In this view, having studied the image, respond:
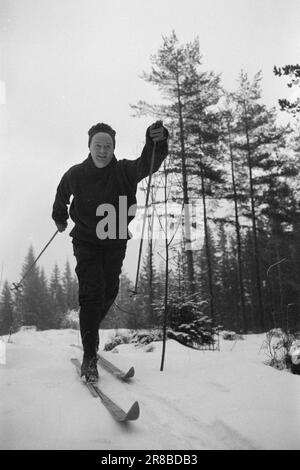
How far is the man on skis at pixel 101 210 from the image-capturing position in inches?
107

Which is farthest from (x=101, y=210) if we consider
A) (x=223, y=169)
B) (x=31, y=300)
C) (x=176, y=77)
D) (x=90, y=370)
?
(x=31, y=300)

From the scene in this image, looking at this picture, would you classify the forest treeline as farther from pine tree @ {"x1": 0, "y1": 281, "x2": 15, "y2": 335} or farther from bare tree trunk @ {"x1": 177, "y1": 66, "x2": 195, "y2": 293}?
pine tree @ {"x1": 0, "y1": 281, "x2": 15, "y2": 335}

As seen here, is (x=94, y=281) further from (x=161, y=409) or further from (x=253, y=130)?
(x=253, y=130)

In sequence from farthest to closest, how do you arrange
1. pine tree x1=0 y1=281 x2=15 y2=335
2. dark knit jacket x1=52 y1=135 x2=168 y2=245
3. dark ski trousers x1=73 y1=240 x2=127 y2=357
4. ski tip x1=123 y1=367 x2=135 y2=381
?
pine tree x1=0 y1=281 x2=15 y2=335, dark knit jacket x1=52 y1=135 x2=168 y2=245, dark ski trousers x1=73 y1=240 x2=127 y2=357, ski tip x1=123 y1=367 x2=135 y2=381

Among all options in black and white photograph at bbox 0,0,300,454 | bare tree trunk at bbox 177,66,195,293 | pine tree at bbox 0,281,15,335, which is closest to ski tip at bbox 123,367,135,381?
black and white photograph at bbox 0,0,300,454

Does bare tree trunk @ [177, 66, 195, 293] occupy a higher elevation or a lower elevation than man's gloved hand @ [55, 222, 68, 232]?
higher

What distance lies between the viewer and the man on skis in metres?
2.71

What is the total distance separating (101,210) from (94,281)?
0.58 m

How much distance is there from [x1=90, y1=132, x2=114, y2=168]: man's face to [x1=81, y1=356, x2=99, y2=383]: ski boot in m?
1.56

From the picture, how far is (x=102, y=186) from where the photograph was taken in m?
2.92

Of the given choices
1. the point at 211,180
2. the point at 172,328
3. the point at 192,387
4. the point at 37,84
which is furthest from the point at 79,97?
the point at 211,180

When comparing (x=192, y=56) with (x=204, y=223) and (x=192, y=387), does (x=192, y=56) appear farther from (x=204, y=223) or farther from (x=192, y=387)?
(x=192, y=387)

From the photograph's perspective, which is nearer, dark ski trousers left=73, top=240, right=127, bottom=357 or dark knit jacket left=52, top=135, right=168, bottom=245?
dark ski trousers left=73, top=240, right=127, bottom=357
